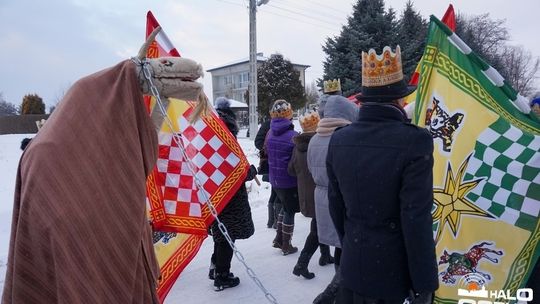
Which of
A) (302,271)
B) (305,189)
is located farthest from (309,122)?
(302,271)

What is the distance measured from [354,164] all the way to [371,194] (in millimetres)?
192

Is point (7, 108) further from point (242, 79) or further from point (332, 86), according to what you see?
point (332, 86)

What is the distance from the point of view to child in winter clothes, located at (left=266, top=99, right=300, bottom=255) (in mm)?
4848

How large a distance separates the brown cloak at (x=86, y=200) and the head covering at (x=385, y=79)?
126 centimetres

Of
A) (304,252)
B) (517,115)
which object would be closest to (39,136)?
(517,115)

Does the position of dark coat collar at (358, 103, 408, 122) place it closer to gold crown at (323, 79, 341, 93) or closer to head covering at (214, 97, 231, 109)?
head covering at (214, 97, 231, 109)

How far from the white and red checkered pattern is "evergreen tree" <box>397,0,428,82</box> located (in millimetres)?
13724

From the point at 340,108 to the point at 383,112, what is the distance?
60.0 inches

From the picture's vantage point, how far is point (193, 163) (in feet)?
11.7

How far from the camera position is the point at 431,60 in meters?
2.67

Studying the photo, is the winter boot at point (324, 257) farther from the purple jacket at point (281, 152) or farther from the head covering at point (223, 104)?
the head covering at point (223, 104)

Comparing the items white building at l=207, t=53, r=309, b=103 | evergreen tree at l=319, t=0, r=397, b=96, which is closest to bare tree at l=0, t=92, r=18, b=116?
white building at l=207, t=53, r=309, b=103

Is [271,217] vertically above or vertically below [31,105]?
below

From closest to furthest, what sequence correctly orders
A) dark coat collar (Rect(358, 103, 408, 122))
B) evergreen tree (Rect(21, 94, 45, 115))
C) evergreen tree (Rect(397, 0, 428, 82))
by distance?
dark coat collar (Rect(358, 103, 408, 122))
evergreen tree (Rect(397, 0, 428, 82))
evergreen tree (Rect(21, 94, 45, 115))
